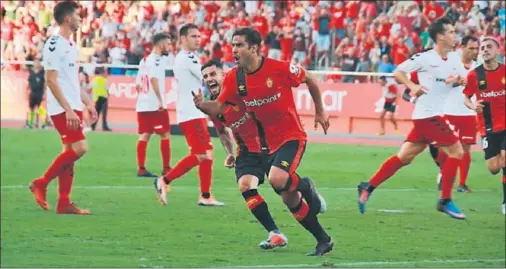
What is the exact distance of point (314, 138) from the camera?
33250 millimetres

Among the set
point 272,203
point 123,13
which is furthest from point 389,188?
point 123,13

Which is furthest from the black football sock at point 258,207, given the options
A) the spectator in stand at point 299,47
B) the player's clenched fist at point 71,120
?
the spectator in stand at point 299,47

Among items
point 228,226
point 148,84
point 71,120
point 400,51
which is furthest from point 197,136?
point 400,51

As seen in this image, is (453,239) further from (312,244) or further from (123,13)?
(123,13)

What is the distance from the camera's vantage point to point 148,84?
71.8ft

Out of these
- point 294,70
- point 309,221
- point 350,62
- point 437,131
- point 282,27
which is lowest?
point 350,62

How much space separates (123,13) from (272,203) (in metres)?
29.8

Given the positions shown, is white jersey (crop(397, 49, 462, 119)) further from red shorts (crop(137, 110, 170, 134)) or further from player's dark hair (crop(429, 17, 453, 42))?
red shorts (crop(137, 110, 170, 134))

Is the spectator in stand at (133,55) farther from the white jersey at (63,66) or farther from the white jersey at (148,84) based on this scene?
the white jersey at (63,66)

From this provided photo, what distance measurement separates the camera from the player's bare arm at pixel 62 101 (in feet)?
47.8

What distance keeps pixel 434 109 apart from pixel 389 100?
1718 cm

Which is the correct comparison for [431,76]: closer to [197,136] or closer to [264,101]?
[197,136]

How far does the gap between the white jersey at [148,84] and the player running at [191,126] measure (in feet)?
10.7

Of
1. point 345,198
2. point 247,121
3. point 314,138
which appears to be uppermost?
point 247,121
